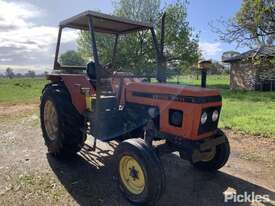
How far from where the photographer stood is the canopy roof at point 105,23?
4.33 m

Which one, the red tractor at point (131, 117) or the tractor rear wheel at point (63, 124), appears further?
the tractor rear wheel at point (63, 124)

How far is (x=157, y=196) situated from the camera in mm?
3119

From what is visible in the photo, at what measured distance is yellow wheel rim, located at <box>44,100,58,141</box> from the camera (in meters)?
4.82

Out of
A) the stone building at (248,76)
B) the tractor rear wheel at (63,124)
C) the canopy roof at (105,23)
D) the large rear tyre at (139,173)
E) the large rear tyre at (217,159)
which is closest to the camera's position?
the large rear tyre at (139,173)

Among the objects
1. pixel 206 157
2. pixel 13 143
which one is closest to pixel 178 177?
pixel 206 157

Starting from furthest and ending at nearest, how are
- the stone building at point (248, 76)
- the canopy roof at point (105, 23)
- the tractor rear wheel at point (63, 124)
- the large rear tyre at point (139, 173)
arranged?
the stone building at point (248, 76)
the tractor rear wheel at point (63, 124)
the canopy roof at point (105, 23)
the large rear tyre at point (139, 173)

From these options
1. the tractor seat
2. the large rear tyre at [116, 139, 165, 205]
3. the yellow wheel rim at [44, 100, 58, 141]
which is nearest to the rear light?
the large rear tyre at [116, 139, 165, 205]

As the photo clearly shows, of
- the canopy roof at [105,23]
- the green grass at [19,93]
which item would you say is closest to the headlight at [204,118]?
the canopy roof at [105,23]

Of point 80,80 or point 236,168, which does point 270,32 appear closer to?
point 236,168

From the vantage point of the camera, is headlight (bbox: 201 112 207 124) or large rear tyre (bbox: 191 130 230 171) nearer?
headlight (bbox: 201 112 207 124)

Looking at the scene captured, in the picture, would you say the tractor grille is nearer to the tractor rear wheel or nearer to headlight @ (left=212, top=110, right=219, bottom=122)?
headlight @ (left=212, top=110, right=219, bottom=122)

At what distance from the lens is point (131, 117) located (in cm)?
411

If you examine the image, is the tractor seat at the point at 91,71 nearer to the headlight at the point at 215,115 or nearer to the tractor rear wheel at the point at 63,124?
the tractor rear wheel at the point at 63,124

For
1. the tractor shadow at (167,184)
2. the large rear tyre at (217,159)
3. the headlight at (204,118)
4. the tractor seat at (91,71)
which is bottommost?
the tractor shadow at (167,184)
